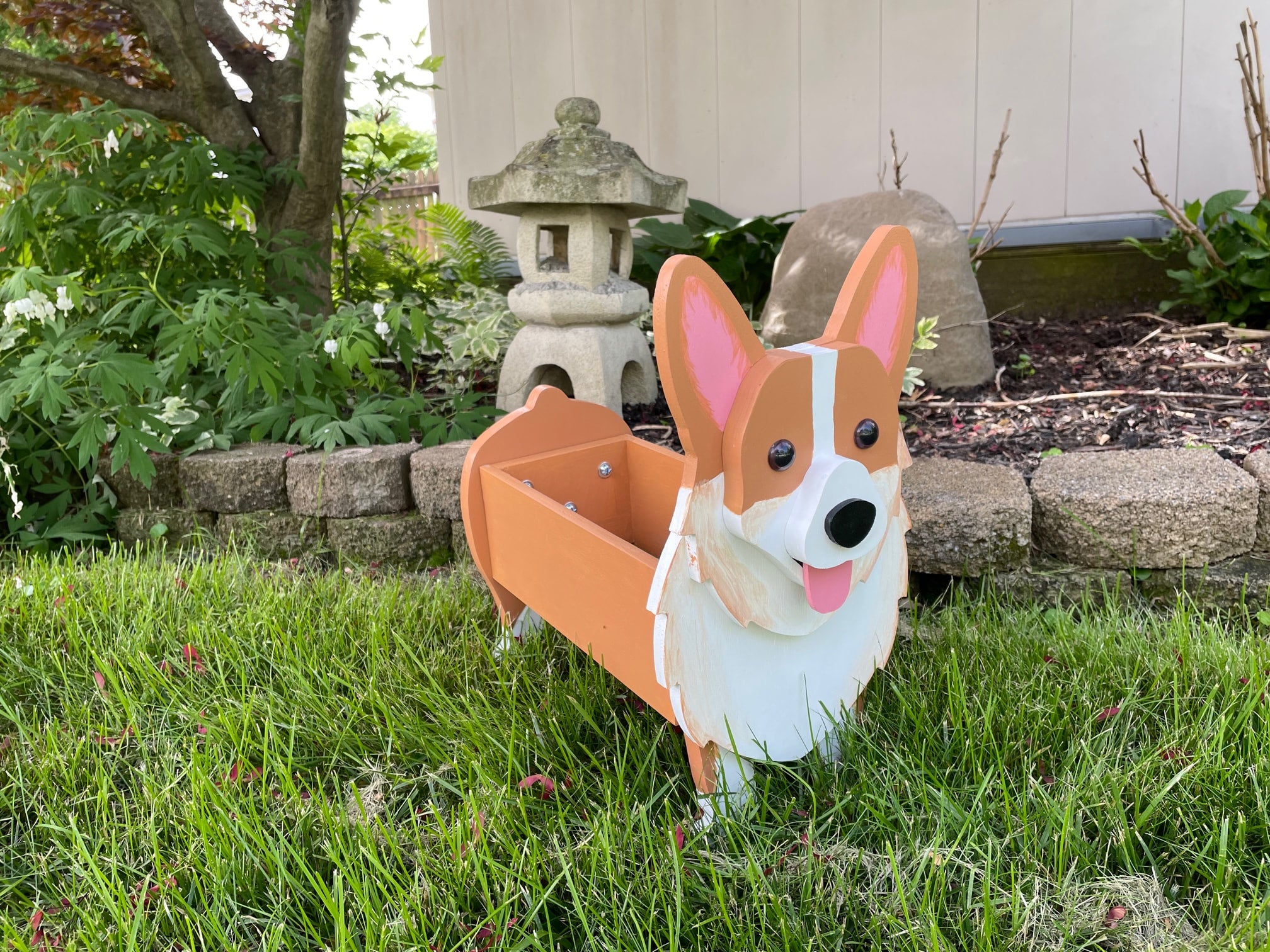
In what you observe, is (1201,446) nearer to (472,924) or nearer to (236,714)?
(472,924)

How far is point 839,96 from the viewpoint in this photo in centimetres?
412

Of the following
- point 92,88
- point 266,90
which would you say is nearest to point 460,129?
point 266,90

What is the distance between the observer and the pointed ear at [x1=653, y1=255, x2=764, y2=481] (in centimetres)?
106

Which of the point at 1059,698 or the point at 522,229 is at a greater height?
the point at 522,229

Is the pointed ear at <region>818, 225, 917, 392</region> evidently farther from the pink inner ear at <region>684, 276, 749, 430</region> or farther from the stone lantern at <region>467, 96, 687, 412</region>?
the stone lantern at <region>467, 96, 687, 412</region>

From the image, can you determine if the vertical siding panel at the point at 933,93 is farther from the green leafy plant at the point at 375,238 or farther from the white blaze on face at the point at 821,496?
the white blaze on face at the point at 821,496

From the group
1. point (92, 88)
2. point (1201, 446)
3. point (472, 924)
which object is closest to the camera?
point (472, 924)

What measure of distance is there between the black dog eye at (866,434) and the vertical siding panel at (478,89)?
13.2ft

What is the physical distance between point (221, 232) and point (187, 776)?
6.37 feet

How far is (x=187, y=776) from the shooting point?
4.93 ft

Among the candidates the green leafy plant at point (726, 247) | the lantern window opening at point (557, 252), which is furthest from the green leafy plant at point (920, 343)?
the lantern window opening at point (557, 252)

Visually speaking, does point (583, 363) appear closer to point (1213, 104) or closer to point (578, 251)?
point (578, 251)

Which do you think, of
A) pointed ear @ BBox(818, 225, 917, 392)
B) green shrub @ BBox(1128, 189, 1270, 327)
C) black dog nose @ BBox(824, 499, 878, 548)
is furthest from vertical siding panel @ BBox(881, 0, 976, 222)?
black dog nose @ BBox(824, 499, 878, 548)

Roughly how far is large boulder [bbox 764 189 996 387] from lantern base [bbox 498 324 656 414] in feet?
1.66
